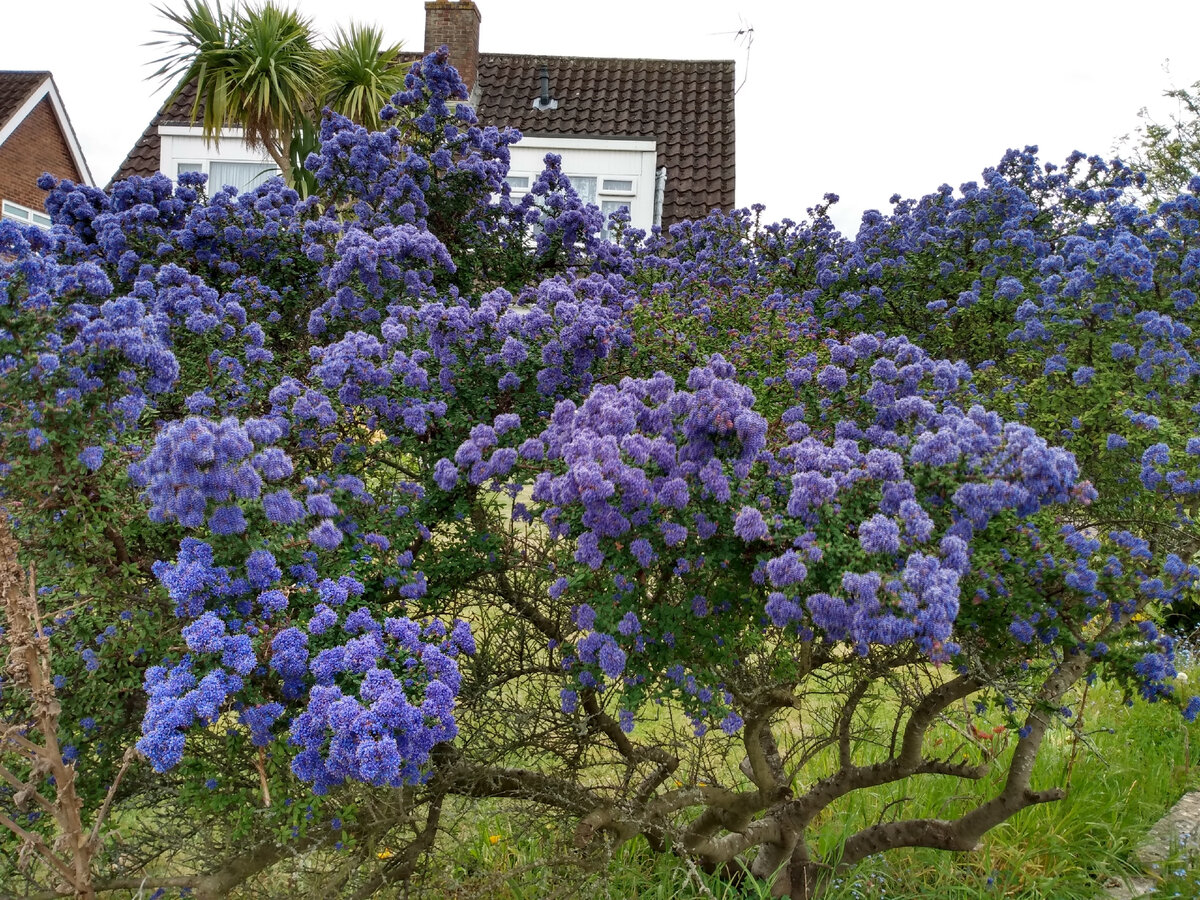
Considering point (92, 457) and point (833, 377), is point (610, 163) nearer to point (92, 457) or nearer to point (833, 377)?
point (833, 377)

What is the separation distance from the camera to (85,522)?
10.1ft

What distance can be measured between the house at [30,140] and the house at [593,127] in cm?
594

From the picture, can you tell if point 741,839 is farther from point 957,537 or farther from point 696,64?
point 696,64

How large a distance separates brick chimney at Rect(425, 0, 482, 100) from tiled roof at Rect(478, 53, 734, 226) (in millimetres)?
965

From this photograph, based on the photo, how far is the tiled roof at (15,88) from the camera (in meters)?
21.4

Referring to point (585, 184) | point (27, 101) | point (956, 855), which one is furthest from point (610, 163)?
point (27, 101)

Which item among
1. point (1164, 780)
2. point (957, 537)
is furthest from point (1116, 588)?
point (1164, 780)

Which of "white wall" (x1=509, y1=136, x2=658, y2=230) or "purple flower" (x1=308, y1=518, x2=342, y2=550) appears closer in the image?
"purple flower" (x1=308, y1=518, x2=342, y2=550)

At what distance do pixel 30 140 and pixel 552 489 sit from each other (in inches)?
971

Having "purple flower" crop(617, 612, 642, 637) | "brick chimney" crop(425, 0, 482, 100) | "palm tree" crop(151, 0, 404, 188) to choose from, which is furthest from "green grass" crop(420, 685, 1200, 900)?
"brick chimney" crop(425, 0, 482, 100)

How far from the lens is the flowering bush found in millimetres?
2816

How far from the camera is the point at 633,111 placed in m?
16.5

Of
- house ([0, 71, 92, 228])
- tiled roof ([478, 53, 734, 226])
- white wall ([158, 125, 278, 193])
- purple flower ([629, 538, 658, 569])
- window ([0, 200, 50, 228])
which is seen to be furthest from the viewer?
house ([0, 71, 92, 228])

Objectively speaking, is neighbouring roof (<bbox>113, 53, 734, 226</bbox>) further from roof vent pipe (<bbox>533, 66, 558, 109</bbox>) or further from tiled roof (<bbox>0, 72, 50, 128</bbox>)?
tiled roof (<bbox>0, 72, 50, 128</bbox>)
